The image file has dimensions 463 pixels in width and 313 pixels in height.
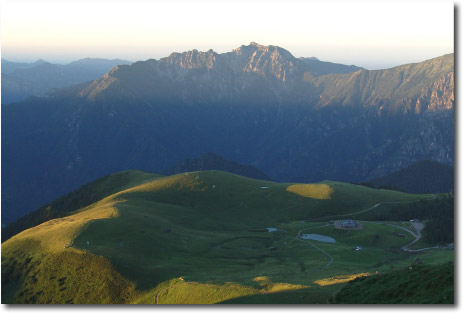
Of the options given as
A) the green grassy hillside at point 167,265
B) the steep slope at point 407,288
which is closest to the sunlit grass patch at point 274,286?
the green grassy hillside at point 167,265

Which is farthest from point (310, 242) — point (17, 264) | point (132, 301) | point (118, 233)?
point (17, 264)

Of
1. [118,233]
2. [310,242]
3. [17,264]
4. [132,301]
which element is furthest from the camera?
[310,242]

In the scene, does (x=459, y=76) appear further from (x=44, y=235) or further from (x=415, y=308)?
(x=44, y=235)

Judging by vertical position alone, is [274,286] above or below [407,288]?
below

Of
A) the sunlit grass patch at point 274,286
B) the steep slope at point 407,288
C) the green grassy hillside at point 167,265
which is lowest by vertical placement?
the green grassy hillside at point 167,265

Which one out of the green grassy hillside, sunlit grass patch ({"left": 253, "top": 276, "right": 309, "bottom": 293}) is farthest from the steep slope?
sunlit grass patch ({"left": 253, "top": 276, "right": 309, "bottom": 293})

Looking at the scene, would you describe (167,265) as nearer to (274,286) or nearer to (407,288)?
(274,286)

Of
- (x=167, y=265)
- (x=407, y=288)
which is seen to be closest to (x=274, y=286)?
(x=407, y=288)

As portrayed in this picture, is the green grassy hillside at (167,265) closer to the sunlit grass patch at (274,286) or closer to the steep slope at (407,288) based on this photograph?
the sunlit grass patch at (274,286)

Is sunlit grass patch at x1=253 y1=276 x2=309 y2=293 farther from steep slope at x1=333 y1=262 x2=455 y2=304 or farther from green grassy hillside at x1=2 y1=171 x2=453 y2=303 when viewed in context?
steep slope at x1=333 y1=262 x2=455 y2=304

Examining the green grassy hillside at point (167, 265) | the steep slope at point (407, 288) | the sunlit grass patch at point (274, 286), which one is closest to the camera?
the steep slope at point (407, 288)

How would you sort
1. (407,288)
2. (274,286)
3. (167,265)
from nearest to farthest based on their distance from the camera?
(407,288) < (274,286) < (167,265)
